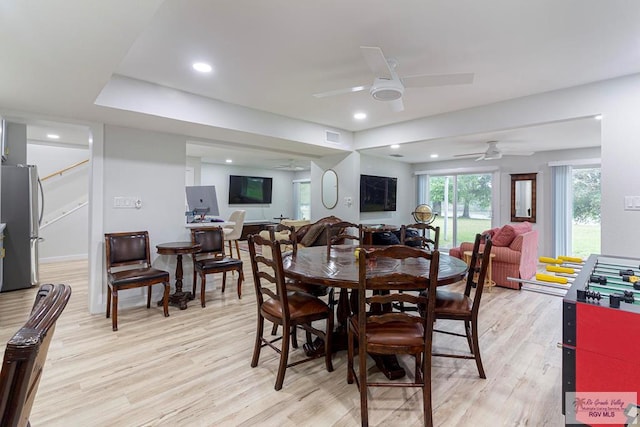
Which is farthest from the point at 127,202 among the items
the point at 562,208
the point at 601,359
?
the point at 562,208

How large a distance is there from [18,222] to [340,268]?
4463 mm

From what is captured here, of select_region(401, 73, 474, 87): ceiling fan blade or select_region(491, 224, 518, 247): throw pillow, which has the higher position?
select_region(401, 73, 474, 87): ceiling fan blade

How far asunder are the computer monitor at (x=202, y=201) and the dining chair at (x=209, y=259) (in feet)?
2.78

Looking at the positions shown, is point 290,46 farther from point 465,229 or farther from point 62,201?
point 465,229

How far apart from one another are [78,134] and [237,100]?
282cm

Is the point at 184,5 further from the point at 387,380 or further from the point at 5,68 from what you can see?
the point at 387,380

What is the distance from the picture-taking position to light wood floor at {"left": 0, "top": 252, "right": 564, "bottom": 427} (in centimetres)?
177

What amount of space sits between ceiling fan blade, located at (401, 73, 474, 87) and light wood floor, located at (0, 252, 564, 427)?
213cm

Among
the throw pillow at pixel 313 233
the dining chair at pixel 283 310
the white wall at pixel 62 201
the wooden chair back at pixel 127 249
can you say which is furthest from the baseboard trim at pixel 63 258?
the dining chair at pixel 283 310

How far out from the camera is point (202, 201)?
479 centimetres

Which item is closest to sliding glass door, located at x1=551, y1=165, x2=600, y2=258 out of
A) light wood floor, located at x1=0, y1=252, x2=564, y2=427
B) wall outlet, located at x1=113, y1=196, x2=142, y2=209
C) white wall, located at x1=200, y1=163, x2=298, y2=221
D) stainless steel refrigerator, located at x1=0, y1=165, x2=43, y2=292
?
light wood floor, located at x1=0, y1=252, x2=564, y2=427

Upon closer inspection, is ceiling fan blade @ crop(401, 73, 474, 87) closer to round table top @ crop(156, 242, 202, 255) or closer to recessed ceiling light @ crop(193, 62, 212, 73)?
recessed ceiling light @ crop(193, 62, 212, 73)

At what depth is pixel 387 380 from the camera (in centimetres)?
214

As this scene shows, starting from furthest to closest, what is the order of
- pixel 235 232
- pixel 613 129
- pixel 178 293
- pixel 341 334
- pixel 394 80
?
pixel 235 232 < pixel 178 293 < pixel 613 129 < pixel 341 334 < pixel 394 80
